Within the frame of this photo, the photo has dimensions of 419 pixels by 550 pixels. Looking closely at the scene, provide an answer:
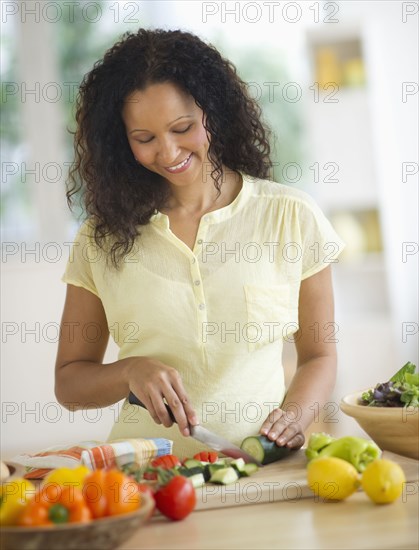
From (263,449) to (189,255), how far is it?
0.51 meters

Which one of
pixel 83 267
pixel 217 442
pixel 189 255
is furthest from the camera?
pixel 83 267

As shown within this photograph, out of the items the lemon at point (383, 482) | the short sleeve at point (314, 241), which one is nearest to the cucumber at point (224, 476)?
the lemon at point (383, 482)

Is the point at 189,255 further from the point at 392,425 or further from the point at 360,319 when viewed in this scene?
the point at 360,319

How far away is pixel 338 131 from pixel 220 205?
2864mm

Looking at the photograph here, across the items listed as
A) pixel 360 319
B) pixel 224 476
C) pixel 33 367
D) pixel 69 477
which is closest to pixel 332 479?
pixel 224 476

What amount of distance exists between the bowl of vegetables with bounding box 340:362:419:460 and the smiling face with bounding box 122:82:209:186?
0.65m

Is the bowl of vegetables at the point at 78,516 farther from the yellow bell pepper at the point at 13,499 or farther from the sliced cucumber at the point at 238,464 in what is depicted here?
the sliced cucumber at the point at 238,464

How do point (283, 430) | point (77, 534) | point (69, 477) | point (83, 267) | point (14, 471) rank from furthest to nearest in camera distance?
point (83, 267)
point (283, 430)
point (14, 471)
point (69, 477)
point (77, 534)

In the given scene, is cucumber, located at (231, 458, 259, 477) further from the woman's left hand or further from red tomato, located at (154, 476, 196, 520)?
red tomato, located at (154, 476, 196, 520)

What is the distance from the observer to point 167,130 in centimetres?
188

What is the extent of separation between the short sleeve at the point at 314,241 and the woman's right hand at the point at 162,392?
501 mm

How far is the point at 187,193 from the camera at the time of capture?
82.8 inches

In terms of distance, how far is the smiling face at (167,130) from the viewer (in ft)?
6.17

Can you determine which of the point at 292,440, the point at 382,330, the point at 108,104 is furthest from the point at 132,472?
the point at 382,330
